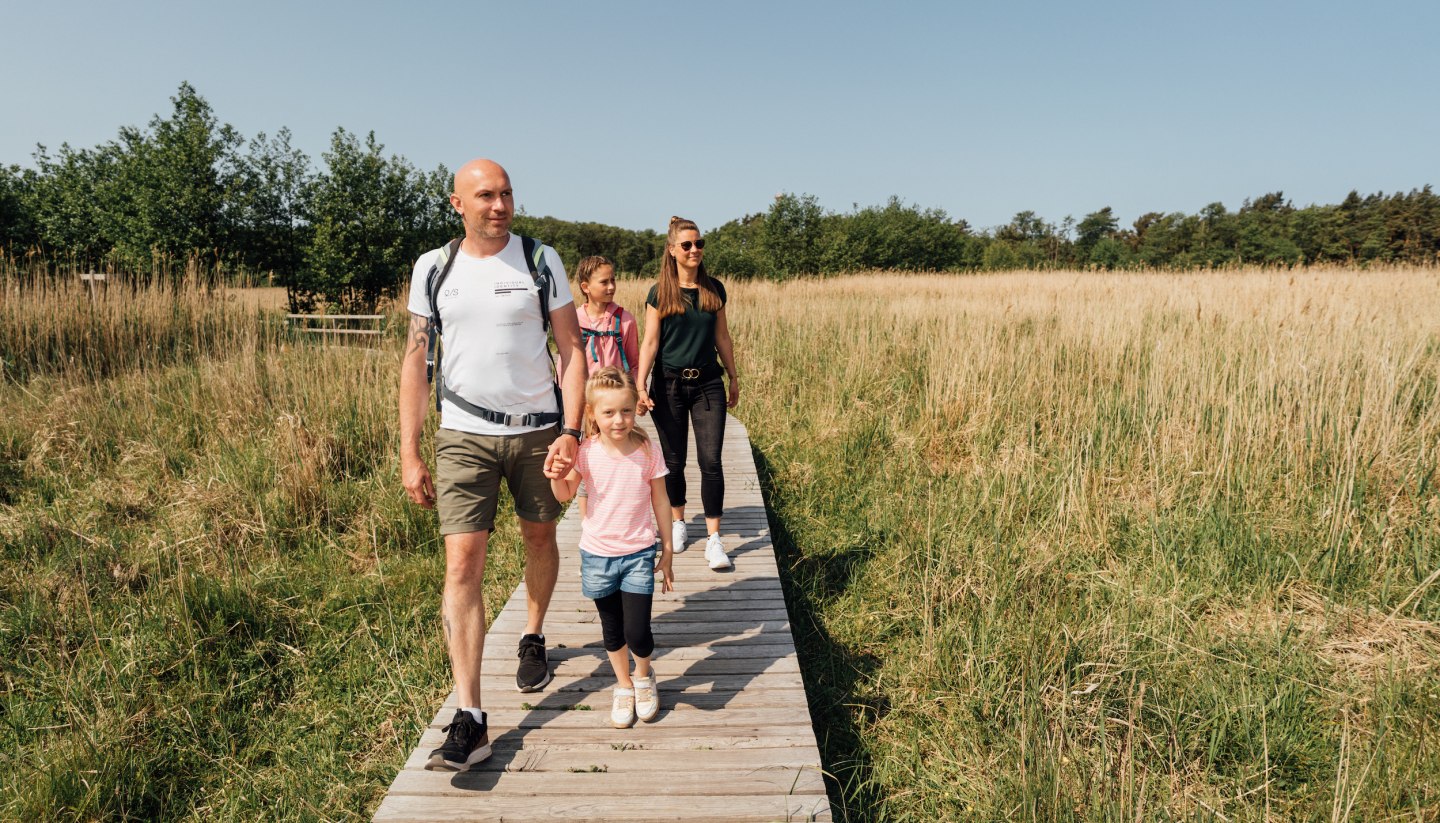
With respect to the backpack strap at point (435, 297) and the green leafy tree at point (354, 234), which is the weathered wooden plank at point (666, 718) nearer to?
the backpack strap at point (435, 297)

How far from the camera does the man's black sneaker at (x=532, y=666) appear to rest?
108 inches

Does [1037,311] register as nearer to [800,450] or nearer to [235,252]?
[800,450]

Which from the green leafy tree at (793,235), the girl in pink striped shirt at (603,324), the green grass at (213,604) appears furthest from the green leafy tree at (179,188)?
the green leafy tree at (793,235)

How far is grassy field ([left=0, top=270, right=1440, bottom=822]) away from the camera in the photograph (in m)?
2.65

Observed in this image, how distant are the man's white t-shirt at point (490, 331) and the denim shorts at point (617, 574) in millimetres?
601

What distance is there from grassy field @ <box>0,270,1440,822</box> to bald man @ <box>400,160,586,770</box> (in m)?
1.21

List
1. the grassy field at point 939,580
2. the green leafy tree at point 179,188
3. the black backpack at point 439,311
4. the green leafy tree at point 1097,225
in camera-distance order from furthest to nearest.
Result: the green leafy tree at point 1097,225 < the green leafy tree at point 179,188 < the grassy field at point 939,580 < the black backpack at point 439,311

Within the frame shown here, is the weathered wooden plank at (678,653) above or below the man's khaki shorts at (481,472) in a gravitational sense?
below

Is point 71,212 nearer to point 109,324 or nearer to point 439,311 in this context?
point 109,324

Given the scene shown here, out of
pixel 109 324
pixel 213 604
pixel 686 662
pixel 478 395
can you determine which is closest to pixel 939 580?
pixel 686 662

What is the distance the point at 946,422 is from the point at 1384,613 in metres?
3.35

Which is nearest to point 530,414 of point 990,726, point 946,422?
point 990,726

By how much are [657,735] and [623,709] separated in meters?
0.17

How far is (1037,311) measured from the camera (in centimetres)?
947
